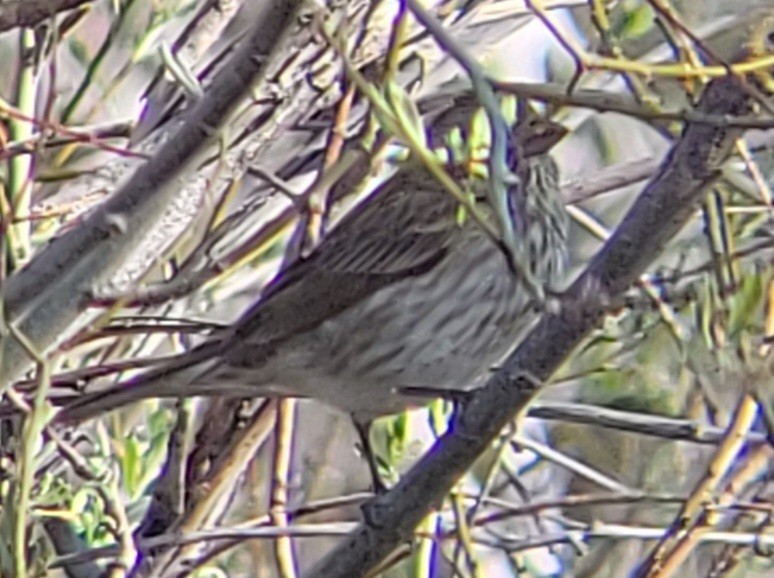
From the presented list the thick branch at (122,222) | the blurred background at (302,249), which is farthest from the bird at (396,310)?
the thick branch at (122,222)

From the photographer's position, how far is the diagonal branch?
276cm

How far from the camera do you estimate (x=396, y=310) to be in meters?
4.44

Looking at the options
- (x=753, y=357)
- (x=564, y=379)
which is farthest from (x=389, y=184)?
(x=753, y=357)

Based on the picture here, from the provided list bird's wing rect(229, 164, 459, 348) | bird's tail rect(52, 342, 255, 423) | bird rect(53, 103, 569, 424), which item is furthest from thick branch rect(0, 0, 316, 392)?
bird's wing rect(229, 164, 459, 348)

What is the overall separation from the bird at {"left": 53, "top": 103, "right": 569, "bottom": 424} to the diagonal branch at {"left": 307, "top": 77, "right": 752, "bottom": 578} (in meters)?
1.07

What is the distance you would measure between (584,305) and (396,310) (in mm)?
1653

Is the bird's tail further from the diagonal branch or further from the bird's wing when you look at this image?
the diagonal branch

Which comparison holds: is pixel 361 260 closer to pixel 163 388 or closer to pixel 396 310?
pixel 396 310

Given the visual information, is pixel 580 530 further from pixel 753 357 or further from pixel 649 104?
pixel 649 104

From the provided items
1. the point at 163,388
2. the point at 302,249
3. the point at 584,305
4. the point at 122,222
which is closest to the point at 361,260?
the point at 302,249

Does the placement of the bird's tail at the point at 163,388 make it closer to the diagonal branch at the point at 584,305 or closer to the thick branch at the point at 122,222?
the thick branch at the point at 122,222

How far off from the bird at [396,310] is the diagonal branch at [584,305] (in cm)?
107

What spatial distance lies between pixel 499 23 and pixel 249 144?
0.76 m

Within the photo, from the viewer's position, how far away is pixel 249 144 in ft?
12.8
